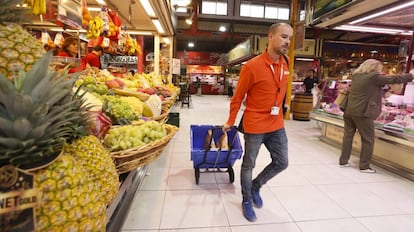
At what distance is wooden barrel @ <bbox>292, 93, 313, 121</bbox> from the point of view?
25.9ft

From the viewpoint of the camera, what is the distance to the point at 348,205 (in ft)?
8.25

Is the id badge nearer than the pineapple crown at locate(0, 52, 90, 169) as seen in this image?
No

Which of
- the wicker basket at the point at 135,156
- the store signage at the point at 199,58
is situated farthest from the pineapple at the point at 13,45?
the store signage at the point at 199,58

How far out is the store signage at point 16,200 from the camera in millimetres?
602

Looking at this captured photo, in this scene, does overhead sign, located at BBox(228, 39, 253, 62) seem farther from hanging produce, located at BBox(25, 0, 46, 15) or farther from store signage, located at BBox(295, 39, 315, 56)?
hanging produce, located at BBox(25, 0, 46, 15)

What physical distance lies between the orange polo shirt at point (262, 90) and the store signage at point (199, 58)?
21.2 meters

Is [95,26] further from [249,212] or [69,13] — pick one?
[249,212]

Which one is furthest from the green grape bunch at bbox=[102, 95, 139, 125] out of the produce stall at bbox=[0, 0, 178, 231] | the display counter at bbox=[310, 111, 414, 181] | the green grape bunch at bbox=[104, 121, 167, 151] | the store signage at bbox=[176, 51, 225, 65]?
the store signage at bbox=[176, 51, 225, 65]

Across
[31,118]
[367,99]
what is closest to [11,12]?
[31,118]

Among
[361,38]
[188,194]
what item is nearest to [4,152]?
[188,194]

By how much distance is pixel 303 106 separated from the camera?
313 inches

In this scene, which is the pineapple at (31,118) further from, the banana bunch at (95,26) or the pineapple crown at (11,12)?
the banana bunch at (95,26)

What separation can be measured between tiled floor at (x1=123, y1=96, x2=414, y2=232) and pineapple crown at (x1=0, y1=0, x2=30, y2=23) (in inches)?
66.9

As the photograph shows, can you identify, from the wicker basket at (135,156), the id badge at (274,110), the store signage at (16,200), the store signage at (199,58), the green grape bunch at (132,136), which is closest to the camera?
the store signage at (16,200)
